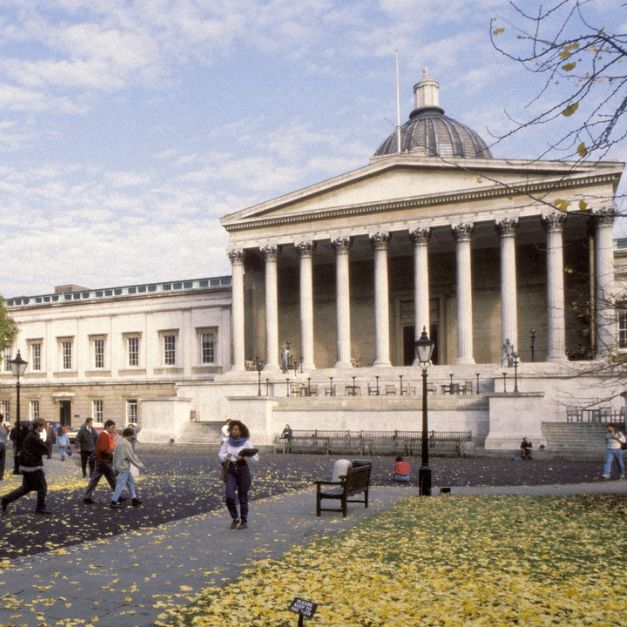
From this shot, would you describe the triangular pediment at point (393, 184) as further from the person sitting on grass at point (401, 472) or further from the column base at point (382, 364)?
the person sitting on grass at point (401, 472)

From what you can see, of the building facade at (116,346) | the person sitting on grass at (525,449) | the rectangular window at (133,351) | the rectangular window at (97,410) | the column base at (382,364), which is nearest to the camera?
the person sitting on grass at (525,449)

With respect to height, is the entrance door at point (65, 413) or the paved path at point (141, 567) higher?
the paved path at point (141, 567)

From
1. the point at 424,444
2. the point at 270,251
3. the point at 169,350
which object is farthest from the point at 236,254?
the point at 424,444

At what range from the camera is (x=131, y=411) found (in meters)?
57.4

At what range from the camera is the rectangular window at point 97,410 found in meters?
58.1

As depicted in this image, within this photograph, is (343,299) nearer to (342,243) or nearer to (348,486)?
(342,243)

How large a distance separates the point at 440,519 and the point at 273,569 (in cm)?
523

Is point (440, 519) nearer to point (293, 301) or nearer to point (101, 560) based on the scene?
→ point (101, 560)

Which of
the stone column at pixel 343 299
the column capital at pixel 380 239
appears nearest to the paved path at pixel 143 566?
the stone column at pixel 343 299

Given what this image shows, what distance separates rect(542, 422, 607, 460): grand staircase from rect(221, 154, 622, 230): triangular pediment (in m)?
13.6

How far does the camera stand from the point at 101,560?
973 cm

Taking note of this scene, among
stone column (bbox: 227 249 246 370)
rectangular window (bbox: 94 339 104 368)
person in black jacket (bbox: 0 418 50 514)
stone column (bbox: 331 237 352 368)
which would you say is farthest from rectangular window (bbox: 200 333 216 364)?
person in black jacket (bbox: 0 418 50 514)

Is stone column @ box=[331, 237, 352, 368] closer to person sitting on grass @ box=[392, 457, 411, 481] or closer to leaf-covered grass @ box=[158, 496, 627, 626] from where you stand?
person sitting on grass @ box=[392, 457, 411, 481]

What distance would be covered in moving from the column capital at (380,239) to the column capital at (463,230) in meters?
4.34
